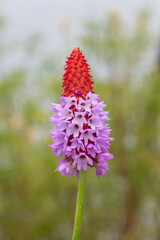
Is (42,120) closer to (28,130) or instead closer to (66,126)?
(28,130)

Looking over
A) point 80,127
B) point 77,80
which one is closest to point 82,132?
point 80,127

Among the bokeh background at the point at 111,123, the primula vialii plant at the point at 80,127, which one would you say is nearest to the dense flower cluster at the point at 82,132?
the primula vialii plant at the point at 80,127

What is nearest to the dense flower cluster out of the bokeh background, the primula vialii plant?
the primula vialii plant

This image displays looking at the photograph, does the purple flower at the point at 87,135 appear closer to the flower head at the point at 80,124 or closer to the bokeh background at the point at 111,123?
the flower head at the point at 80,124

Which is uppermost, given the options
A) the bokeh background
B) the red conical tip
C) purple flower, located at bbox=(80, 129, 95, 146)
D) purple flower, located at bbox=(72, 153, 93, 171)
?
the bokeh background

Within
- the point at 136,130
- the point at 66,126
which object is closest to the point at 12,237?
the point at 136,130

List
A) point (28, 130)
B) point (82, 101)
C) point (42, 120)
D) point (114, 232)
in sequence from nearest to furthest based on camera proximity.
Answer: point (82, 101), point (42, 120), point (28, 130), point (114, 232)

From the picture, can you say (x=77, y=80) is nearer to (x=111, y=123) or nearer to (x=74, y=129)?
(x=74, y=129)

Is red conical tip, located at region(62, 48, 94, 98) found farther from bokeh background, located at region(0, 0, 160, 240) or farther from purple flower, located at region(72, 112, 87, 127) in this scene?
bokeh background, located at region(0, 0, 160, 240)
